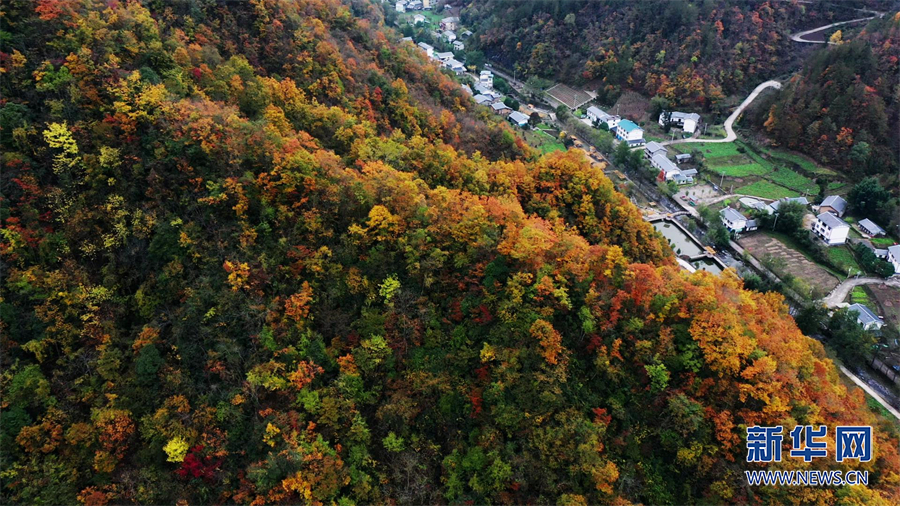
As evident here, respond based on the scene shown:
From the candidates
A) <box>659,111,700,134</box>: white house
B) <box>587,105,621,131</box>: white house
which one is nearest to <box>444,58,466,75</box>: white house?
<box>587,105,621,131</box>: white house

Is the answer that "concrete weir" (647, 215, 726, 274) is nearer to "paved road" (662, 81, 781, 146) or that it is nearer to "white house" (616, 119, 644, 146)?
"white house" (616, 119, 644, 146)

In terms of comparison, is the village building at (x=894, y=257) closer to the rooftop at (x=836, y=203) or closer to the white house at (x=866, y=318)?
the rooftop at (x=836, y=203)

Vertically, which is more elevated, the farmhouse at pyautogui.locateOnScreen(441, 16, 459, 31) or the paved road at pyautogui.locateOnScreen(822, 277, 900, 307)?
the paved road at pyautogui.locateOnScreen(822, 277, 900, 307)

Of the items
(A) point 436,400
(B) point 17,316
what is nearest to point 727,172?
(A) point 436,400

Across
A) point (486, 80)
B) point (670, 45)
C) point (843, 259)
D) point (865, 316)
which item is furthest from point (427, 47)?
point (865, 316)

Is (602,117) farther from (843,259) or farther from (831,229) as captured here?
(843,259)

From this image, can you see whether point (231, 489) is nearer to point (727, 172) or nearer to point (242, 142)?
point (242, 142)

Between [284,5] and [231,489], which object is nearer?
[231,489]
